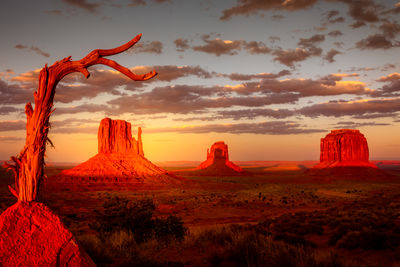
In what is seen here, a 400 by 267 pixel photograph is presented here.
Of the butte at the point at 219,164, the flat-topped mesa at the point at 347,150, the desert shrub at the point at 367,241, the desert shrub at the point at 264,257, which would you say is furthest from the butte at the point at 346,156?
the desert shrub at the point at 264,257

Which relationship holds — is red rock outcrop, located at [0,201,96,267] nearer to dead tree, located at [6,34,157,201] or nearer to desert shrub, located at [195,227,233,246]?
dead tree, located at [6,34,157,201]

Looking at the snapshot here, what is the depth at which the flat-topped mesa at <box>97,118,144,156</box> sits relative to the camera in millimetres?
70750

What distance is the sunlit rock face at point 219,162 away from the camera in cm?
12851

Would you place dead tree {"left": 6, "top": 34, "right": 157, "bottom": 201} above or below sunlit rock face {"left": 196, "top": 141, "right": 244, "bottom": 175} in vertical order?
Answer: above

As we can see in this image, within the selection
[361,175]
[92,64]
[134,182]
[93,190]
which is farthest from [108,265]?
[361,175]

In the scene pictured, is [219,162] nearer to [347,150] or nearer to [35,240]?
[347,150]

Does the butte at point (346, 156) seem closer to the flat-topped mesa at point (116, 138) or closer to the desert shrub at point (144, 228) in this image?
the flat-topped mesa at point (116, 138)

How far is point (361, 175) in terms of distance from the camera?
94625 millimetres

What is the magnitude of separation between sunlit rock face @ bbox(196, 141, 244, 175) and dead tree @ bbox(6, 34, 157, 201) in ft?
398

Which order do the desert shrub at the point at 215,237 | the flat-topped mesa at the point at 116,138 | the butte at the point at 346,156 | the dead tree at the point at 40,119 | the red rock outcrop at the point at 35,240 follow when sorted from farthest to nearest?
the butte at the point at 346,156, the flat-topped mesa at the point at 116,138, the desert shrub at the point at 215,237, the dead tree at the point at 40,119, the red rock outcrop at the point at 35,240

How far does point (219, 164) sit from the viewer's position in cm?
13488

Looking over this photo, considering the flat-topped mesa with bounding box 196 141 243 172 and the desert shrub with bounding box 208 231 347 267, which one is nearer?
the desert shrub with bounding box 208 231 347 267

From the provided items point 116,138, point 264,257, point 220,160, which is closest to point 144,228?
point 264,257

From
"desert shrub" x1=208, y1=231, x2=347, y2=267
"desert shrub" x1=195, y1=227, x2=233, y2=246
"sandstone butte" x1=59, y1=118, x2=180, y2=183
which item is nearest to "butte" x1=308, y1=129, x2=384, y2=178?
"sandstone butte" x1=59, y1=118, x2=180, y2=183
